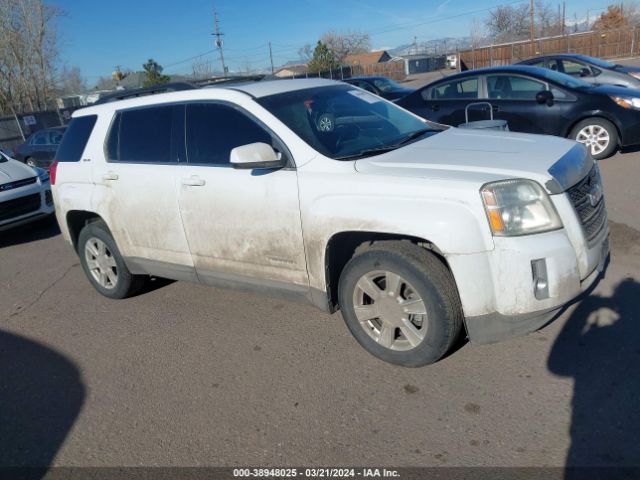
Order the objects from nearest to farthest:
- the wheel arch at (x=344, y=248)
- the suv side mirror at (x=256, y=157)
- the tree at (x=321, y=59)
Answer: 1. the wheel arch at (x=344, y=248)
2. the suv side mirror at (x=256, y=157)
3. the tree at (x=321, y=59)

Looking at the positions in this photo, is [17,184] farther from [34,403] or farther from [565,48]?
[565,48]

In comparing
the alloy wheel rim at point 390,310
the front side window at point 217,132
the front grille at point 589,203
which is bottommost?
the alloy wheel rim at point 390,310

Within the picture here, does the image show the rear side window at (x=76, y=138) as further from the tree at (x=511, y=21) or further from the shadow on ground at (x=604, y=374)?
the tree at (x=511, y=21)

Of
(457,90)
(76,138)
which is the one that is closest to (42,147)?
(76,138)

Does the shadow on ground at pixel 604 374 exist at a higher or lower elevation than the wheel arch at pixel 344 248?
lower

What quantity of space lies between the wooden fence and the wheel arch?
34658 millimetres

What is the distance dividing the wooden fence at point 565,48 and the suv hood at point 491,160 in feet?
112

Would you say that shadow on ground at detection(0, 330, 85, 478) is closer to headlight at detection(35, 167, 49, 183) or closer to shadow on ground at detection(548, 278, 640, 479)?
shadow on ground at detection(548, 278, 640, 479)

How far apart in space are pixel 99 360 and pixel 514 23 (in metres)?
79.8

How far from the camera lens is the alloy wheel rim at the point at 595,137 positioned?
26.2 feet

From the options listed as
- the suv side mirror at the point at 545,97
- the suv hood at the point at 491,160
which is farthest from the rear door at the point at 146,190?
the suv side mirror at the point at 545,97

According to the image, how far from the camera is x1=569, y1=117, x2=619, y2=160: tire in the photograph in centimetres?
791

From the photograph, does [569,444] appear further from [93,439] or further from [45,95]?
[45,95]

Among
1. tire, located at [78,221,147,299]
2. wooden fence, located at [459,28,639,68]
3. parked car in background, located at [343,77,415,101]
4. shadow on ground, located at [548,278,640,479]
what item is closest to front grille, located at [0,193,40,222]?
tire, located at [78,221,147,299]
